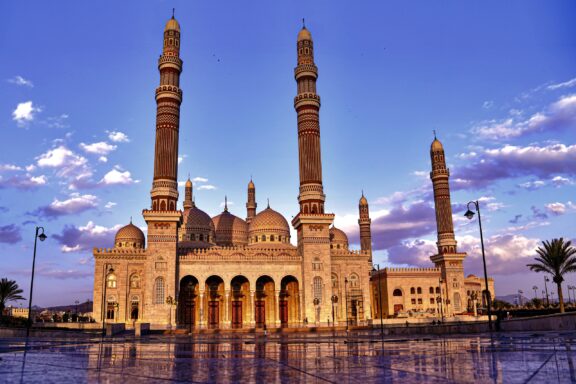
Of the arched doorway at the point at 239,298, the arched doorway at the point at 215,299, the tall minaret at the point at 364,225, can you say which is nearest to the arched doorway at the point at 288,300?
the arched doorway at the point at 239,298

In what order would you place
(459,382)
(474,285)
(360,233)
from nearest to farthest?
(459,382) < (360,233) < (474,285)

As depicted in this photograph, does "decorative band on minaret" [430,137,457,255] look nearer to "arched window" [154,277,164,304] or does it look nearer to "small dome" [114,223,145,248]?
"arched window" [154,277,164,304]

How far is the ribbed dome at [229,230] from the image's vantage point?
72.0m

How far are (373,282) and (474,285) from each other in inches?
1059

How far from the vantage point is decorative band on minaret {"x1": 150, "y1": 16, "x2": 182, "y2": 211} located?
5500 centimetres

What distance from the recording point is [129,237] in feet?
222

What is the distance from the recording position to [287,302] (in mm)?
60531

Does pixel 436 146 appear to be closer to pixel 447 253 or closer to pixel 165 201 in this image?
pixel 447 253

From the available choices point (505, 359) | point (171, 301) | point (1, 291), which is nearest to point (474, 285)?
point (171, 301)

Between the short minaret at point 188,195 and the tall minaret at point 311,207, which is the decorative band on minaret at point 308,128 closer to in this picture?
the tall minaret at point 311,207

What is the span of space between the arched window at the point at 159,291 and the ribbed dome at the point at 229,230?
1837cm

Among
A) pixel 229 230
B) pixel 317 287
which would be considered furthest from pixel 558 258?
pixel 229 230

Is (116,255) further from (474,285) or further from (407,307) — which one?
(474,285)

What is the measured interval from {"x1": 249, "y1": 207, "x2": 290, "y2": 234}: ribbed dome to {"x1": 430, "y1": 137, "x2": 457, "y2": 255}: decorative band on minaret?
20531mm
